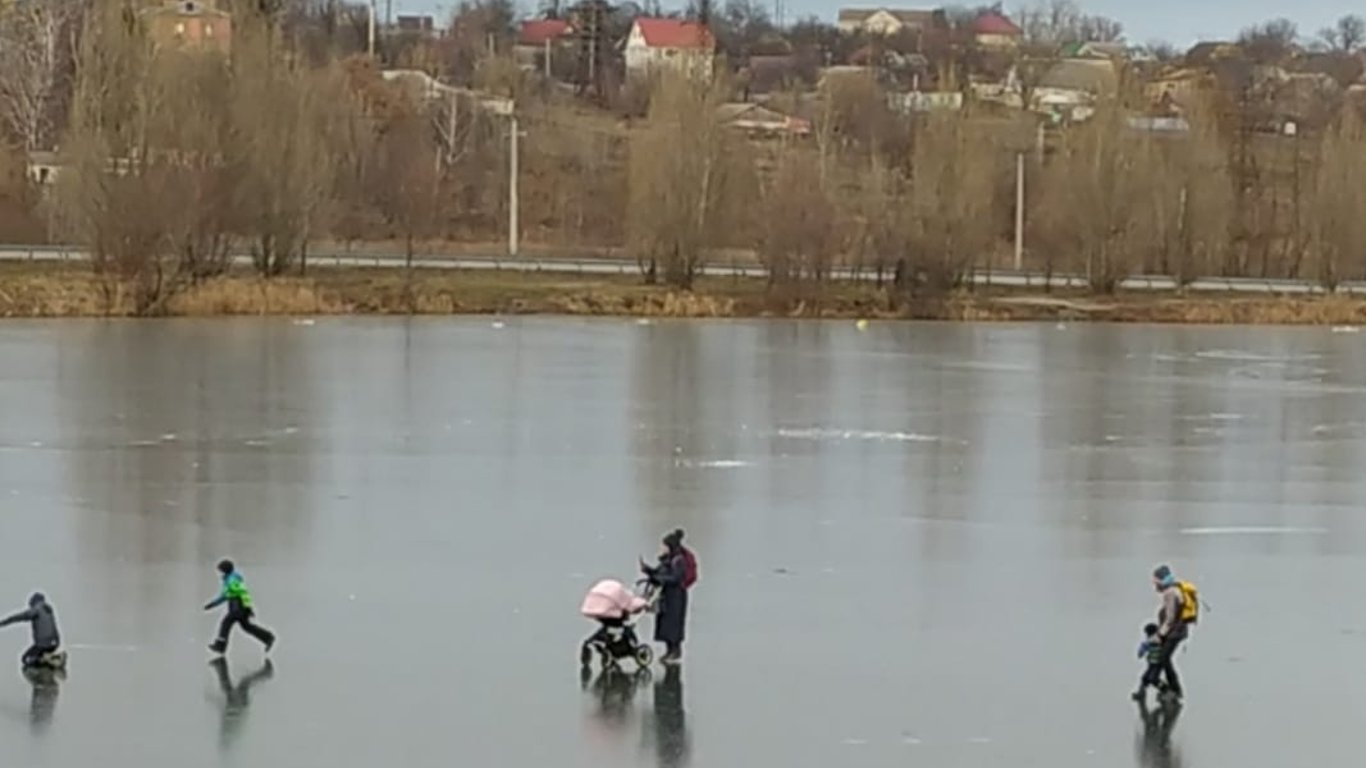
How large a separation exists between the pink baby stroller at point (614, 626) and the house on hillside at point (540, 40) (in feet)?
334

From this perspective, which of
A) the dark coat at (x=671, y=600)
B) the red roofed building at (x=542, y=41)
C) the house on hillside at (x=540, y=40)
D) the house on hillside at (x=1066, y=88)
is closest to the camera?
the dark coat at (x=671, y=600)

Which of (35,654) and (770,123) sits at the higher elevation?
(770,123)

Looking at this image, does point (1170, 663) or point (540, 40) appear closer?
point (1170, 663)

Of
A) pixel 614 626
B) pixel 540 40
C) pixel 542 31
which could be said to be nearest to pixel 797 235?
pixel 614 626

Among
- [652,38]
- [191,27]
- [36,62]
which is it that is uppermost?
[652,38]

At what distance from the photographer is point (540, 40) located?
133 meters

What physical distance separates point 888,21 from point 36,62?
104m

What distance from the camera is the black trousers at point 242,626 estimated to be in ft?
43.5

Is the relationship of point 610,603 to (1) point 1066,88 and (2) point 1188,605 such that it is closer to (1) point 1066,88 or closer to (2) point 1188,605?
(2) point 1188,605

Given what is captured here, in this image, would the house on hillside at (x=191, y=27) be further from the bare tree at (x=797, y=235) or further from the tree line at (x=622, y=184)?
the bare tree at (x=797, y=235)

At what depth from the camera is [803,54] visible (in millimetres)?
144875

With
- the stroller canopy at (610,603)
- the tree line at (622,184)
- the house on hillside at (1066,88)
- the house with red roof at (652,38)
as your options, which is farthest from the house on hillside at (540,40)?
the stroller canopy at (610,603)

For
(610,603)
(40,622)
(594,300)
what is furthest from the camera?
(594,300)

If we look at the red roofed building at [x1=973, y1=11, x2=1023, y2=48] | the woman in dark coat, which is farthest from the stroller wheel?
the red roofed building at [x1=973, y1=11, x2=1023, y2=48]
